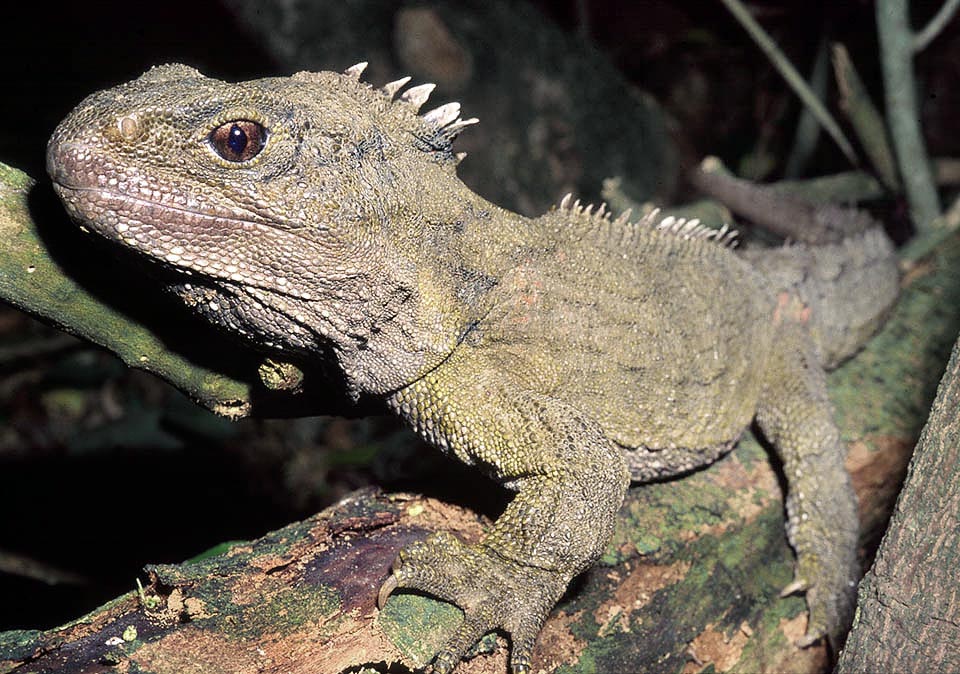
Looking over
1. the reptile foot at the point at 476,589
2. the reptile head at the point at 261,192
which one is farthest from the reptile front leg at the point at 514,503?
the reptile head at the point at 261,192

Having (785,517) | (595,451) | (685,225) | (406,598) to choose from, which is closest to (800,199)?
(685,225)

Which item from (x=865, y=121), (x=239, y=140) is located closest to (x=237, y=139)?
(x=239, y=140)

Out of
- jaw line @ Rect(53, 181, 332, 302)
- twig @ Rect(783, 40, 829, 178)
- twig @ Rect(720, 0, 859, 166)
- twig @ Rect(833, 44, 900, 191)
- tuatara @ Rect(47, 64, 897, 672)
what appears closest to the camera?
jaw line @ Rect(53, 181, 332, 302)

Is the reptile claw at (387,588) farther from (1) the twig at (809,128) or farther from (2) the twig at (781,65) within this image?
(1) the twig at (809,128)

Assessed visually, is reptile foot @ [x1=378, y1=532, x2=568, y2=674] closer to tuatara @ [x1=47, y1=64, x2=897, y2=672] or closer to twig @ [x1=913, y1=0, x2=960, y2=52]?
tuatara @ [x1=47, y1=64, x2=897, y2=672]

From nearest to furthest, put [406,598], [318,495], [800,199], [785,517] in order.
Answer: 1. [406,598]
2. [785,517]
3. [800,199]
4. [318,495]

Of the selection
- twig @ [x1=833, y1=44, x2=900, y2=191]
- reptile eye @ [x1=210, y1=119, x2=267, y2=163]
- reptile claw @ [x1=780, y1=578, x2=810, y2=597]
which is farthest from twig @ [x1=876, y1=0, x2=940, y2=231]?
reptile eye @ [x1=210, y1=119, x2=267, y2=163]

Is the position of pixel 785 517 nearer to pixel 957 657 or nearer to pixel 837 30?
pixel 957 657

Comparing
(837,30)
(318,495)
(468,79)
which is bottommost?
(318,495)

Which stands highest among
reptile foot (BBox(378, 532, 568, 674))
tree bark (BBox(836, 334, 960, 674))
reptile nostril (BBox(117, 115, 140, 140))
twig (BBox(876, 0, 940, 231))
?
twig (BBox(876, 0, 940, 231))
